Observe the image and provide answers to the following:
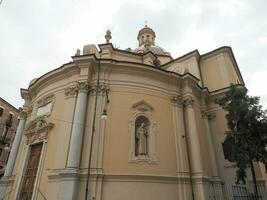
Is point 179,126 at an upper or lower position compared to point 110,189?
upper

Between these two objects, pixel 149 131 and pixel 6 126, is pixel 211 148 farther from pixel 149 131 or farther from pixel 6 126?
pixel 6 126

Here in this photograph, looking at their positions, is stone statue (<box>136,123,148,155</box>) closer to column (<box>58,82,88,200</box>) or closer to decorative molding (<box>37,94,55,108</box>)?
column (<box>58,82,88,200</box>)

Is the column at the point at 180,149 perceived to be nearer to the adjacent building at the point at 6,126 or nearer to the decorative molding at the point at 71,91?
the decorative molding at the point at 71,91

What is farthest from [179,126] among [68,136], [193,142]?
[68,136]

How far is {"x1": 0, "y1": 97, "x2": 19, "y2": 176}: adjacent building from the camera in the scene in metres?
25.3

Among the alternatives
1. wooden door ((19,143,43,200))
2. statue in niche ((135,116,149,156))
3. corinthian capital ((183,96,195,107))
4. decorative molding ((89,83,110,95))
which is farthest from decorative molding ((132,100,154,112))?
wooden door ((19,143,43,200))

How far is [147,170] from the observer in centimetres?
974

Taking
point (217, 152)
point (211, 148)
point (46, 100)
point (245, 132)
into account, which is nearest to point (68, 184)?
point (46, 100)

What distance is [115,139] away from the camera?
9.98m

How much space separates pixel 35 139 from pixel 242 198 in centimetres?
1122

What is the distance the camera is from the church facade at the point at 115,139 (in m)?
9.23

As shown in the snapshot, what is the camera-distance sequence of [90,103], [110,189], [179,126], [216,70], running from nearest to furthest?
[110,189]
[90,103]
[179,126]
[216,70]

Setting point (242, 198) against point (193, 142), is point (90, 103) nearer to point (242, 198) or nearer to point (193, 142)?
point (193, 142)

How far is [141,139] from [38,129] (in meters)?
5.42
